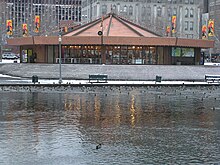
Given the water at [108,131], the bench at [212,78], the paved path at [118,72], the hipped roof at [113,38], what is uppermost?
the hipped roof at [113,38]

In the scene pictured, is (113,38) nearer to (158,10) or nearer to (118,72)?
(118,72)

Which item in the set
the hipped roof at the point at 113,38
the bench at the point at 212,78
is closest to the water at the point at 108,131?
the bench at the point at 212,78

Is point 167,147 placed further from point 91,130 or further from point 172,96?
point 172,96

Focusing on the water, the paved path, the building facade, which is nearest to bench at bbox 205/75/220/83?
the paved path

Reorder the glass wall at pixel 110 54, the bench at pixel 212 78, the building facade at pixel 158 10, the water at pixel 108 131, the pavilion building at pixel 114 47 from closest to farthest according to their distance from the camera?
the water at pixel 108 131, the bench at pixel 212 78, the pavilion building at pixel 114 47, the glass wall at pixel 110 54, the building facade at pixel 158 10

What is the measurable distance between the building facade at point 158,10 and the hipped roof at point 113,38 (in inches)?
2531

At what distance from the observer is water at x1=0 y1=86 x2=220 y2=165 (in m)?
11.4

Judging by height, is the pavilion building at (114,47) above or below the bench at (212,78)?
above

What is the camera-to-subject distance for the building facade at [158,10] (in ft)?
Answer: 409

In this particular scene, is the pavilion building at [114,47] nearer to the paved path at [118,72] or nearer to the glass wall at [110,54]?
the glass wall at [110,54]

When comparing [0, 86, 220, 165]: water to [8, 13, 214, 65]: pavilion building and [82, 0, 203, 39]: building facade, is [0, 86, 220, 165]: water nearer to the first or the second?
[8, 13, 214, 65]: pavilion building

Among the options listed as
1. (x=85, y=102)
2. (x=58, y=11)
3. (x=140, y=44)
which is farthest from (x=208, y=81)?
(x=58, y=11)

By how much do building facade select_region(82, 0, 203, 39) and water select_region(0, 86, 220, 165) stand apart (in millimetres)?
99020

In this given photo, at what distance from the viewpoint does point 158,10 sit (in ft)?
427
